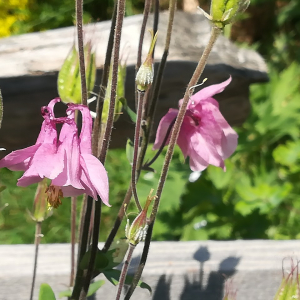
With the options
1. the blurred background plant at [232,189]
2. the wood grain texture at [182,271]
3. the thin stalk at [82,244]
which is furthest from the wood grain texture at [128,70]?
the thin stalk at [82,244]

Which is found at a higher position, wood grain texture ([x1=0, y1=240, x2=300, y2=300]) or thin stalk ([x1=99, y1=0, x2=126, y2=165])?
thin stalk ([x1=99, y1=0, x2=126, y2=165])

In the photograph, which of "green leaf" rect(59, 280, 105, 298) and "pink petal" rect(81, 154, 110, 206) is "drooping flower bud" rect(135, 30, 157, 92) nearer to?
"pink petal" rect(81, 154, 110, 206)

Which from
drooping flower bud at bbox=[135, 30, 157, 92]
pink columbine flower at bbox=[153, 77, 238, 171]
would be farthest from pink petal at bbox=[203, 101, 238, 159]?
drooping flower bud at bbox=[135, 30, 157, 92]

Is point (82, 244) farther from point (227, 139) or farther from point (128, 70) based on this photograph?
point (128, 70)

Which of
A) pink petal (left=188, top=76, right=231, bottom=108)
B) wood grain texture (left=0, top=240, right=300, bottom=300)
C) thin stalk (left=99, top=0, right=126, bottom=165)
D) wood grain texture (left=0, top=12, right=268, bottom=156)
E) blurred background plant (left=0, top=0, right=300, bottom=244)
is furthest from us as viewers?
blurred background plant (left=0, top=0, right=300, bottom=244)

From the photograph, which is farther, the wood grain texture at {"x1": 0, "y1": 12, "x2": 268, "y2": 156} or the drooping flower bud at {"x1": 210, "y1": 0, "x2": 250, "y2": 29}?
the wood grain texture at {"x1": 0, "y1": 12, "x2": 268, "y2": 156}

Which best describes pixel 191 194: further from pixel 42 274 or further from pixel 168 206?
pixel 42 274

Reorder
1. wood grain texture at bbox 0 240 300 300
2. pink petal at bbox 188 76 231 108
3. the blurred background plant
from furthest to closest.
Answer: the blurred background plant
wood grain texture at bbox 0 240 300 300
pink petal at bbox 188 76 231 108

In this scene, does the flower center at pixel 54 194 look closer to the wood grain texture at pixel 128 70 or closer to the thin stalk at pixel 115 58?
the thin stalk at pixel 115 58

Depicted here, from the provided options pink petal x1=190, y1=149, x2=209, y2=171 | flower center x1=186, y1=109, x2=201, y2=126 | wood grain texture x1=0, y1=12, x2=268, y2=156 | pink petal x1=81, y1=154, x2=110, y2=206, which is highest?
wood grain texture x1=0, y1=12, x2=268, y2=156
